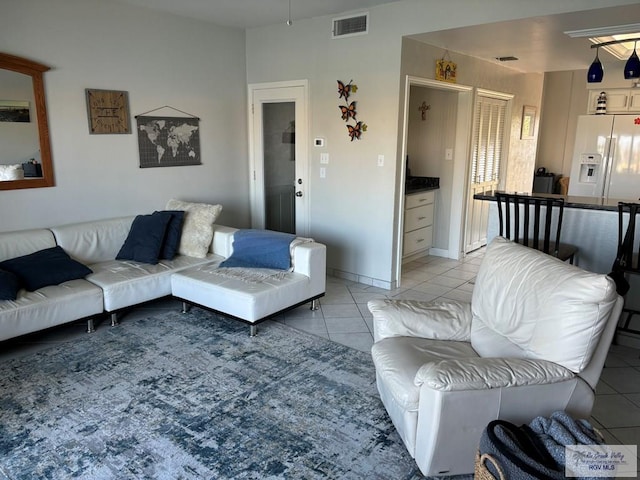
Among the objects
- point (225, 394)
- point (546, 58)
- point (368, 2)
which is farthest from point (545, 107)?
point (225, 394)

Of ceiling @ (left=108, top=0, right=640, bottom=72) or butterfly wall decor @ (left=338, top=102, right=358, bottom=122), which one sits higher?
ceiling @ (left=108, top=0, right=640, bottom=72)

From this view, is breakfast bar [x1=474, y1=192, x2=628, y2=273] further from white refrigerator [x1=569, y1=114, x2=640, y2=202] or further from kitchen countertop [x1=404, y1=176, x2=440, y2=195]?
white refrigerator [x1=569, y1=114, x2=640, y2=202]

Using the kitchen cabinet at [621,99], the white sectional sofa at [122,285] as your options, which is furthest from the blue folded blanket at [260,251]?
the kitchen cabinet at [621,99]

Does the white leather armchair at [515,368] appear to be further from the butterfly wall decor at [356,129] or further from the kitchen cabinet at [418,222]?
the kitchen cabinet at [418,222]

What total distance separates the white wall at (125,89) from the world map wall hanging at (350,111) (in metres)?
1.43

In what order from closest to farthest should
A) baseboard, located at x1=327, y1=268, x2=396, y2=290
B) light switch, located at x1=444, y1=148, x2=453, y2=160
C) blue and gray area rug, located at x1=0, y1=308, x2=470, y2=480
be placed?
blue and gray area rug, located at x1=0, y1=308, x2=470, y2=480
baseboard, located at x1=327, y1=268, x2=396, y2=290
light switch, located at x1=444, y1=148, x2=453, y2=160

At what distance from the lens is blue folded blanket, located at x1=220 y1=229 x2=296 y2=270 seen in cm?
393

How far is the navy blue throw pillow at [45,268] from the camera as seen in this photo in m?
3.40

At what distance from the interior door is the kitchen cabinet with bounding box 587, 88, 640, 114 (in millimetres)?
1260

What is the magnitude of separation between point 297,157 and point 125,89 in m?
1.84

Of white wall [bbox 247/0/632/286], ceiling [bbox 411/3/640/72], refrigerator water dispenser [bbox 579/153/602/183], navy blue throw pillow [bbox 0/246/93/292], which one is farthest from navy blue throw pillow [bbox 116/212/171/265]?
refrigerator water dispenser [bbox 579/153/602/183]

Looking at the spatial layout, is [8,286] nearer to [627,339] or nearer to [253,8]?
[253,8]

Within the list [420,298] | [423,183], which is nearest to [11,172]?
[420,298]

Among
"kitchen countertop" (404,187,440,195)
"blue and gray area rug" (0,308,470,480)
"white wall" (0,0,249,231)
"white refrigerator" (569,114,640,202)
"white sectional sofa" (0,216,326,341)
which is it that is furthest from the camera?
"white refrigerator" (569,114,640,202)
